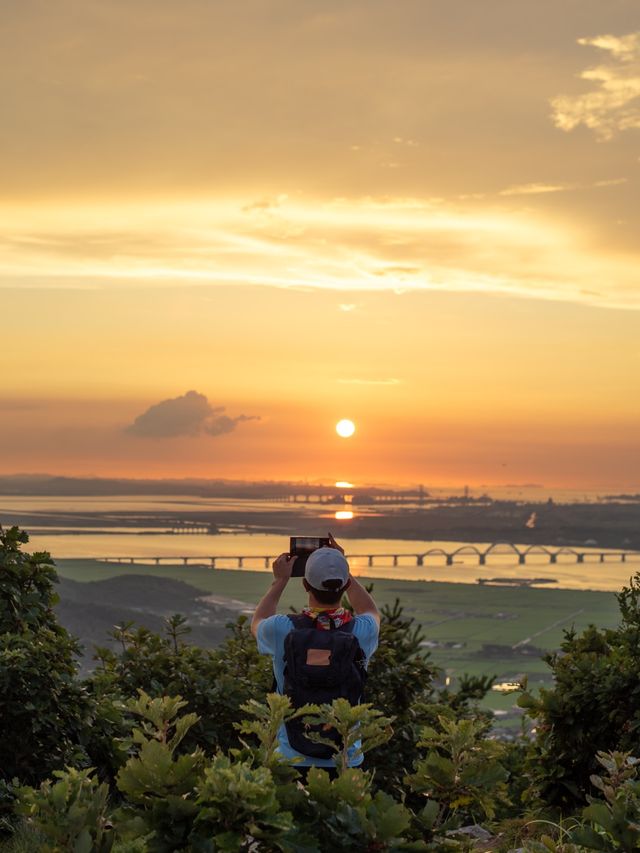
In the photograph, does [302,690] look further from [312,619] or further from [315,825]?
[315,825]

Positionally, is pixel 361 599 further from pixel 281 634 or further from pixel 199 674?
pixel 199 674

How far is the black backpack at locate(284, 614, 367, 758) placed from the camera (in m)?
5.80

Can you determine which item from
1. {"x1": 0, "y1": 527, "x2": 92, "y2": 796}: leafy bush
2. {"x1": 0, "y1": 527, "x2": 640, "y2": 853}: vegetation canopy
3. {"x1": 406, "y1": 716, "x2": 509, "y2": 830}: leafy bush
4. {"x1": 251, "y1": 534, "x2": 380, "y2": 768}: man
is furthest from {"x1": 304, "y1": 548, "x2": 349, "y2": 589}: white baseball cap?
{"x1": 0, "y1": 527, "x2": 92, "y2": 796}: leafy bush

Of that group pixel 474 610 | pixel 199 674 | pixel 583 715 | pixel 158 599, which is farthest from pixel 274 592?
pixel 474 610

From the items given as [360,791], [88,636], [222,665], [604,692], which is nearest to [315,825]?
[360,791]

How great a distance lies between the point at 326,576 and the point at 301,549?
2.18ft

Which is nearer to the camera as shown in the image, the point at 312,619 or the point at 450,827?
the point at 450,827

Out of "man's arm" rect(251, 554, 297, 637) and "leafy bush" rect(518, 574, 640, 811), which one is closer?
"man's arm" rect(251, 554, 297, 637)

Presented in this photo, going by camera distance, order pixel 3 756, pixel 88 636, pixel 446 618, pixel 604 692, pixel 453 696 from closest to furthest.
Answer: pixel 3 756 < pixel 604 692 < pixel 453 696 < pixel 88 636 < pixel 446 618

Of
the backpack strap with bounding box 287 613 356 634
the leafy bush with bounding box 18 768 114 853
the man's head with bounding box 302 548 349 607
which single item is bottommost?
the leafy bush with bounding box 18 768 114 853

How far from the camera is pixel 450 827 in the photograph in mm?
4309

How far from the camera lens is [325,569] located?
19.4ft

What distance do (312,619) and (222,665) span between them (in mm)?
6170

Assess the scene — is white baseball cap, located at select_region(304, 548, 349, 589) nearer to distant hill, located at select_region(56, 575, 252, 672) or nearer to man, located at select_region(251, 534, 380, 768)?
man, located at select_region(251, 534, 380, 768)
